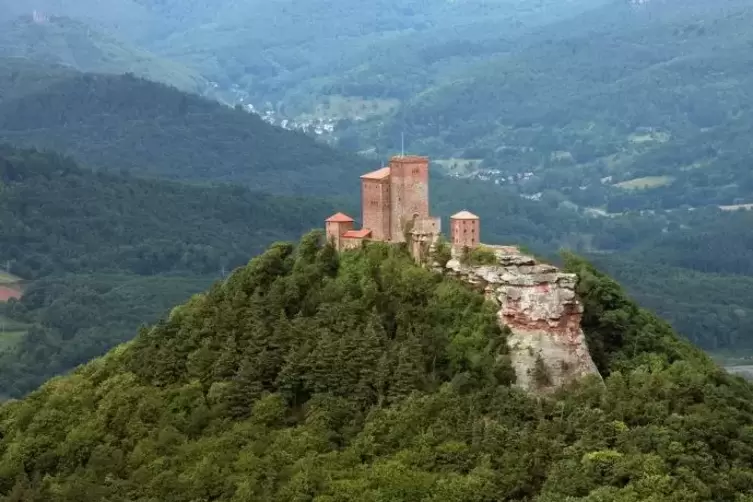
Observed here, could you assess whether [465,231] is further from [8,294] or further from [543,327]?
[8,294]

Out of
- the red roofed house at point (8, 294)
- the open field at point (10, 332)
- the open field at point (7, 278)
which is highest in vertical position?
the open field at point (7, 278)

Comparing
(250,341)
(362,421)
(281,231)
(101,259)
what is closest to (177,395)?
(250,341)

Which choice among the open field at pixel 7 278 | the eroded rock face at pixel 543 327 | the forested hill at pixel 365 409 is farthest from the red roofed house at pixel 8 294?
the eroded rock face at pixel 543 327

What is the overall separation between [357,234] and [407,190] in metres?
2.69

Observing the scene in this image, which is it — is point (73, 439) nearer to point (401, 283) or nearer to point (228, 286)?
point (228, 286)

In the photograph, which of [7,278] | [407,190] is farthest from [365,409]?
[7,278]

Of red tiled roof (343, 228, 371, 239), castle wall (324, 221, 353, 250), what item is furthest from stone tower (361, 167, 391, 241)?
castle wall (324, 221, 353, 250)

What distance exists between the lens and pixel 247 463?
45750 mm

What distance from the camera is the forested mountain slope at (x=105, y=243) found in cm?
11488

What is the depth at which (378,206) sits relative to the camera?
173 ft

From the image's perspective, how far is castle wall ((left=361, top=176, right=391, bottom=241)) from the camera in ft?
172

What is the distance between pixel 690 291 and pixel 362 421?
289ft

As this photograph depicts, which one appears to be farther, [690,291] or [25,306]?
[690,291]

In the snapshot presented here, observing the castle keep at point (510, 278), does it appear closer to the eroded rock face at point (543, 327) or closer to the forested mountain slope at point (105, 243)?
the eroded rock face at point (543, 327)
